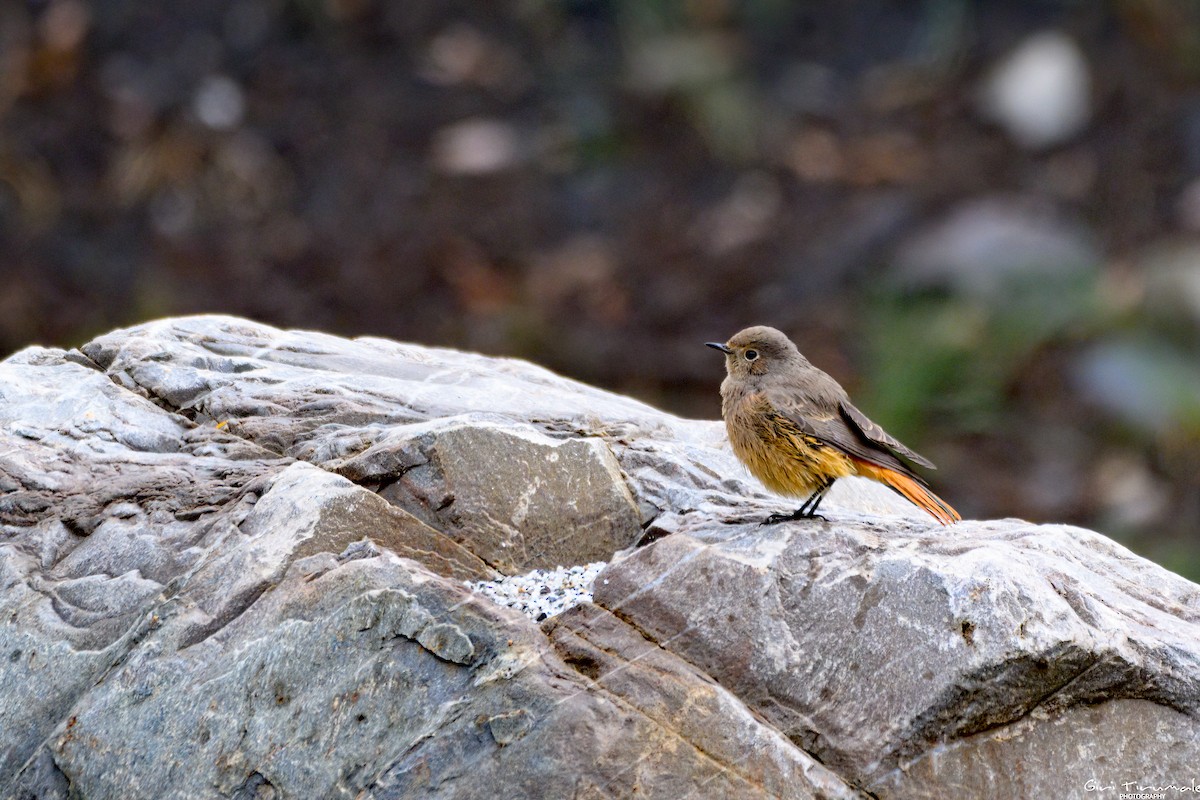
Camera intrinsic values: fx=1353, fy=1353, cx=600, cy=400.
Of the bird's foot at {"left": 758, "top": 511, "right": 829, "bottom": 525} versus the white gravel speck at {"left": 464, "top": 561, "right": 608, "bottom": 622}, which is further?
the bird's foot at {"left": 758, "top": 511, "right": 829, "bottom": 525}

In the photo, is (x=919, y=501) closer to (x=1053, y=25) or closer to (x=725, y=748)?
(x=725, y=748)

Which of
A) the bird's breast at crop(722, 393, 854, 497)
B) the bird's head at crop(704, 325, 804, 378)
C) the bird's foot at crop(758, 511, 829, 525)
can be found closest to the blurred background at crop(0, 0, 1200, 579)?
the bird's head at crop(704, 325, 804, 378)

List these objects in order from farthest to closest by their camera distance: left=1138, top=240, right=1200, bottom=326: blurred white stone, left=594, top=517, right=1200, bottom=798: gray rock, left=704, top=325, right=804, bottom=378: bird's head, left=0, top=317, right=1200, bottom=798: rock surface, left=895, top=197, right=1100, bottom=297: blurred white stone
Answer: left=895, top=197, right=1100, bottom=297: blurred white stone, left=1138, top=240, right=1200, bottom=326: blurred white stone, left=704, top=325, right=804, bottom=378: bird's head, left=594, top=517, right=1200, bottom=798: gray rock, left=0, top=317, right=1200, bottom=798: rock surface

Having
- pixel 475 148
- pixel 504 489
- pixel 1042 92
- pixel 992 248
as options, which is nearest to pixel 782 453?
pixel 504 489

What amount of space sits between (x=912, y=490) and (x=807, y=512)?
400 millimetres

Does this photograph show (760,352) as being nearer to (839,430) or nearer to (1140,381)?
(839,430)

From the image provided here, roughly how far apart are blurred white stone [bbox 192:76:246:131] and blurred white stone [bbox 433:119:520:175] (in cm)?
182

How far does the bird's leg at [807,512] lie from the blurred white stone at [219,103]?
28.5 ft

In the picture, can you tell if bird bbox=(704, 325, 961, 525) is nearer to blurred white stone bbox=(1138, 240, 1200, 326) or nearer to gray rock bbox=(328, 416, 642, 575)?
gray rock bbox=(328, 416, 642, 575)

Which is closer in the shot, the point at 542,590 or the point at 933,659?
the point at 933,659

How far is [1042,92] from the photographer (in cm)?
1261

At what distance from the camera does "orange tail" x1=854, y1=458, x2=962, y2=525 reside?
486 cm

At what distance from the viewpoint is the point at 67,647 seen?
410cm

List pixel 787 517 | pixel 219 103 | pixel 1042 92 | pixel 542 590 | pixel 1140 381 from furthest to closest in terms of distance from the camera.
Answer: pixel 1042 92 → pixel 219 103 → pixel 1140 381 → pixel 787 517 → pixel 542 590
